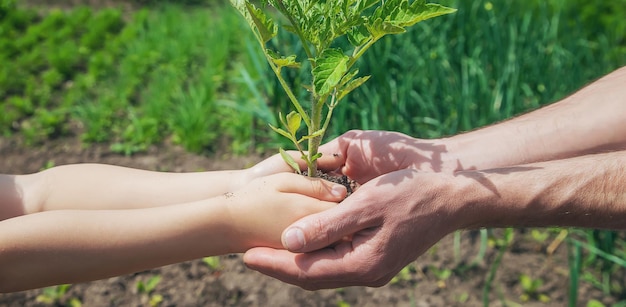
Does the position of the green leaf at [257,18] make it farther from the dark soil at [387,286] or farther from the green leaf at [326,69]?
the dark soil at [387,286]

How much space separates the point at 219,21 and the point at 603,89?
8.61 feet

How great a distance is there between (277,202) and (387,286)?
3.18ft

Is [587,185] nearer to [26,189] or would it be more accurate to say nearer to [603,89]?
[603,89]

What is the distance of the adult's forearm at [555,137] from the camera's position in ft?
6.36

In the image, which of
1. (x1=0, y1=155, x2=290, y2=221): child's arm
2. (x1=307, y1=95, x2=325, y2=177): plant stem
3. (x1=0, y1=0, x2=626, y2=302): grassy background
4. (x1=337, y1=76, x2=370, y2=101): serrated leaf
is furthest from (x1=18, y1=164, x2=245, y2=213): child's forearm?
(x1=0, y1=0, x2=626, y2=302): grassy background

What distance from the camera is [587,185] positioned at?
5.51ft

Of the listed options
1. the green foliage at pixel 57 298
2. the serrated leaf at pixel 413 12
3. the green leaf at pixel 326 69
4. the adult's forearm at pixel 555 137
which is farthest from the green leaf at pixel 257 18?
the green foliage at pixel 57 298

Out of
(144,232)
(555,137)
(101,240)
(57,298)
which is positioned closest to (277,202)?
(144,232)

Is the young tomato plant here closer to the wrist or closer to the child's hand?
the child's hand

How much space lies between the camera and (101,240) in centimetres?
156

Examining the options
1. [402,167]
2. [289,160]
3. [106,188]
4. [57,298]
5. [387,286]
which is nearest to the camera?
[289,160]

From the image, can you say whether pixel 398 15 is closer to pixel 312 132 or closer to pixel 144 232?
pixel 312 132

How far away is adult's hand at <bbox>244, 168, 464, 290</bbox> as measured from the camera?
5.08 ft

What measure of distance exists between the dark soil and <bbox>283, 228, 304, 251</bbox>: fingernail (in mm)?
818
